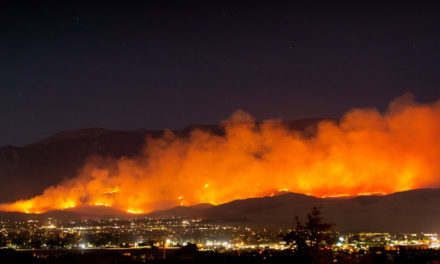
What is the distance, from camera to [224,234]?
68.2 metres

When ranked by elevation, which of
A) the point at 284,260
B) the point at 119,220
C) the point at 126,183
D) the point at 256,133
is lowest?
the point at 284,260

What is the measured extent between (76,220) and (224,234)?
24631mm

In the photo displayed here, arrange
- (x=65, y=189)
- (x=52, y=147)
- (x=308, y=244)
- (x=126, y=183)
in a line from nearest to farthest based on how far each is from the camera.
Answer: (x=308, y=244)
(x=126, y=183)
(x=65, y=189)
(x=52, y=147)

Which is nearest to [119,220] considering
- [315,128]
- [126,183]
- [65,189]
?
[126,183]

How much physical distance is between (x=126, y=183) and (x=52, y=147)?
33.3 meters

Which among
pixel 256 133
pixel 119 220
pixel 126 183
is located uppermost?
pixel 256 133

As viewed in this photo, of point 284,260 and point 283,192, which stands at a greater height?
point 283,192

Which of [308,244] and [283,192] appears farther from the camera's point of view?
[283,192]

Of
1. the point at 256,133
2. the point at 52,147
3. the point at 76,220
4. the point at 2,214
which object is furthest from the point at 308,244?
the point at 52,147

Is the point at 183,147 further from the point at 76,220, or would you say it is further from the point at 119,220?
the point at 76,220

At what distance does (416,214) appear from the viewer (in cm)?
7412

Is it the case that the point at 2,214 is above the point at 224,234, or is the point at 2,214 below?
above

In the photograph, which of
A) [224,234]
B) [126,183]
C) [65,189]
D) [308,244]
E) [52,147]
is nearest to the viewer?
[308,244]

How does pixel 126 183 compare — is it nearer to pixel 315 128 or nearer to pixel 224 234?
pixel 224 234
